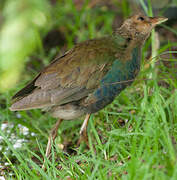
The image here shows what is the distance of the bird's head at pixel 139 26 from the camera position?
3.86 meters

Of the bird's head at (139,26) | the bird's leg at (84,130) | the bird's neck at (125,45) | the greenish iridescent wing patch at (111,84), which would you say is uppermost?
the bird's head at (139,26)

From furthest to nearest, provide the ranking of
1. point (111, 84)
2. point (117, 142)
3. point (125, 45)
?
point (125, 45), point (111, 84), point (117, 142)

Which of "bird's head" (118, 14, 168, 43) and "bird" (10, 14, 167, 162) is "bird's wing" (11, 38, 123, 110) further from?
"bird's head" (118, 14, 168, 43)

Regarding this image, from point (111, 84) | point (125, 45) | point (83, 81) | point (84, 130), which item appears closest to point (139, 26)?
point (125, 45)

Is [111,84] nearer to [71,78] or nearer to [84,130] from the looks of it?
[71,78]

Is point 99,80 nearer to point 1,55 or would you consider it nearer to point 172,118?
point 172,118

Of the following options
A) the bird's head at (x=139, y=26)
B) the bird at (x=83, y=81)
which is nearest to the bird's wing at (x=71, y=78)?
the bird at (x=83, y=81)

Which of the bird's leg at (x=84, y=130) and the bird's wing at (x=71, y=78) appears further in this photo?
the bird's leg at (x=84, y=130)

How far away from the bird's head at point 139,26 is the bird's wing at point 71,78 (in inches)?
11.7

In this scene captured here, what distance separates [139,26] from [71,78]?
83cm

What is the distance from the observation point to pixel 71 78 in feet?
11.8

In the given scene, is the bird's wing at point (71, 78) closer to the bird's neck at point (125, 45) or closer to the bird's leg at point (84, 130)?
the bird's neck at point (125, 45)

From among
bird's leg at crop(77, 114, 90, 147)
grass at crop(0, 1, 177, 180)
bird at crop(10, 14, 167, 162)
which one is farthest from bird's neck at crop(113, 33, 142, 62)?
bird's leg at crop(77, 114, 90, 147)

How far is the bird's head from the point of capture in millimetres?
3862
